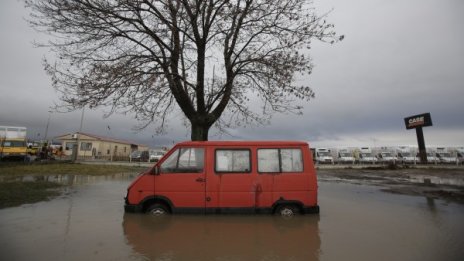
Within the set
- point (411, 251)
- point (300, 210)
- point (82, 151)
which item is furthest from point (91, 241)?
point (82, 151)

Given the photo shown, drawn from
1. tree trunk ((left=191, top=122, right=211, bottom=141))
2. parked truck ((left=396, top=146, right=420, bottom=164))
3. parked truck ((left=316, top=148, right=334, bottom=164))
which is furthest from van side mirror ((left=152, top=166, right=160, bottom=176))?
parked truck ((left=396, top=146, right=420, bottom=164))

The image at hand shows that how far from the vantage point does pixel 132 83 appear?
428 inches

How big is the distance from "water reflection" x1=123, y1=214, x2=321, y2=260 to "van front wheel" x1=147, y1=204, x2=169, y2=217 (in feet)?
0.77

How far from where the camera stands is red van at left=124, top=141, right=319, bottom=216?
8.20 metres

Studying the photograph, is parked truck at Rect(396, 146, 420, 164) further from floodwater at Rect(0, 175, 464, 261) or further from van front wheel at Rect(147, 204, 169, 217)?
van front wheel at Rect(147, 204, 169, 217)

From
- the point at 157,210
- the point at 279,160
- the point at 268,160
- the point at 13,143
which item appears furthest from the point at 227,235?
the point at 13,143

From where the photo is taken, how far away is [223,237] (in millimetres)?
6449

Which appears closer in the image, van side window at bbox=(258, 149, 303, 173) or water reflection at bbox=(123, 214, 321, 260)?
water reflection at bbox=(123, 214, 321, 260)

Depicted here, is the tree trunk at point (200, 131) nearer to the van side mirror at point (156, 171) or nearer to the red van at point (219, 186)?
the red van at point (219, 186)

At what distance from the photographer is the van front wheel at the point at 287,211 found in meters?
8.29

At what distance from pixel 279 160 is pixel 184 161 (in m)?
2.53

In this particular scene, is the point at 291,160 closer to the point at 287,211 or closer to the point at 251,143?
the point at 251,143

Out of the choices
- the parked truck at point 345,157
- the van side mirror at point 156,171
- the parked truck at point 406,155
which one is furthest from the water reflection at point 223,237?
the parked truck at point 345,157

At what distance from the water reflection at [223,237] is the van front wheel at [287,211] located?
240 millimetres
